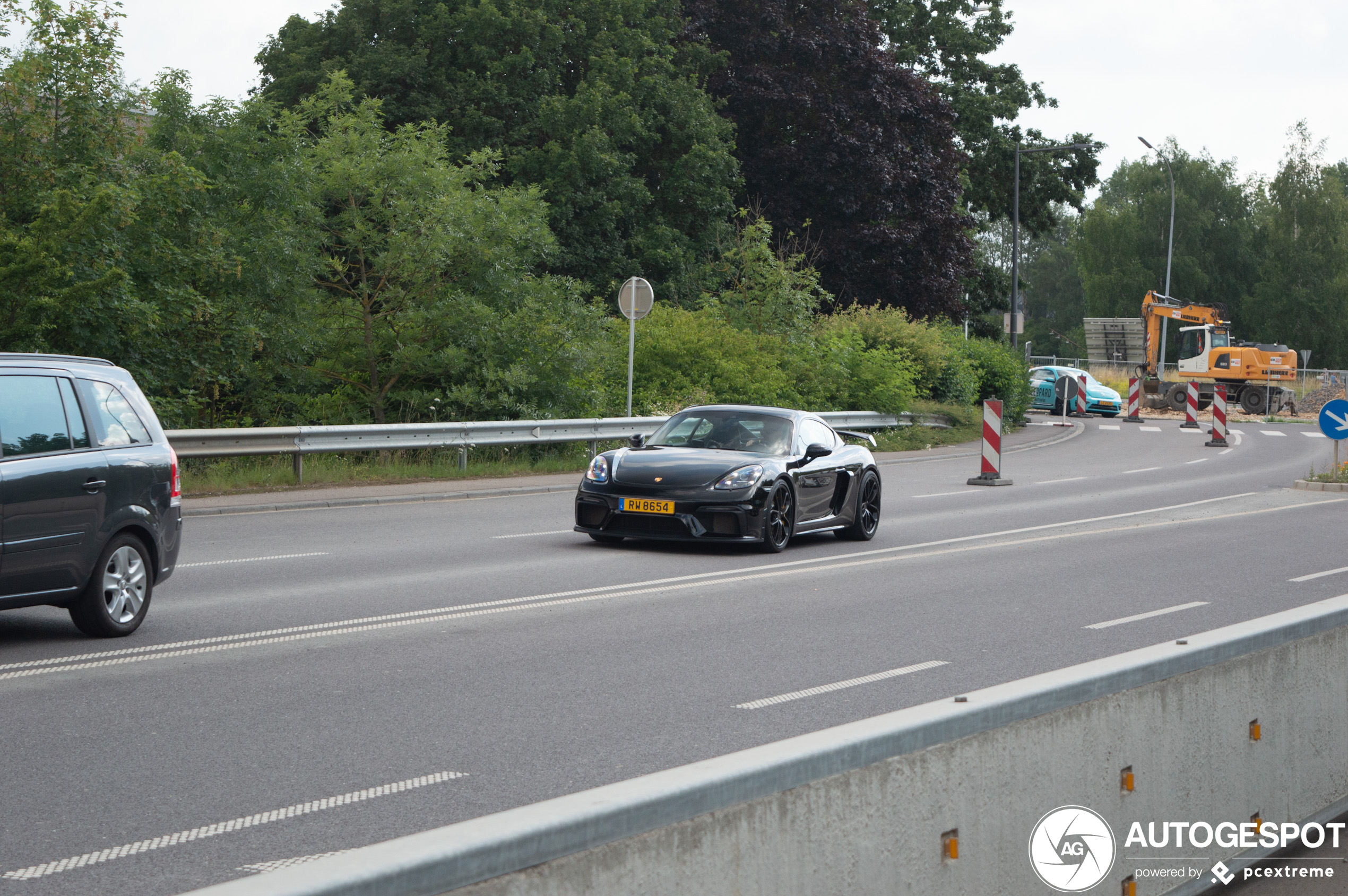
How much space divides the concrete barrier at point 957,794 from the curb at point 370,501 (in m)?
13.0

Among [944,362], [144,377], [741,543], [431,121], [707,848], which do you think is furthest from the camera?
[944,362]

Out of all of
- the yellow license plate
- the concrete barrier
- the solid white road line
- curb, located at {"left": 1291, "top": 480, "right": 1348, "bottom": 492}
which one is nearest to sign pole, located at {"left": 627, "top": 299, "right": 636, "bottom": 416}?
the yellow license plate

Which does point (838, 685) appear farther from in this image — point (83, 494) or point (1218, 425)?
point (1218, 425)

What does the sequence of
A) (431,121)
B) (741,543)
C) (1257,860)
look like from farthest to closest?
(431,121), (741,543), (1257,860)

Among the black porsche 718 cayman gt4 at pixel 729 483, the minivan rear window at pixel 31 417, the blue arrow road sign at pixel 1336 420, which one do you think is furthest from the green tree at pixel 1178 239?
the minivan rear window at pixel 31 417

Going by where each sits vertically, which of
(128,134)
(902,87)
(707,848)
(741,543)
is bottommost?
(741,543)

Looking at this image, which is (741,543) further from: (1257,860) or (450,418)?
(450,418)

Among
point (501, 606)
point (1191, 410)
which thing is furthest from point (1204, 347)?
point (501, 606)

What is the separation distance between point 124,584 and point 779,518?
657 centimetres

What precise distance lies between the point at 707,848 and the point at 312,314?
2034 cm

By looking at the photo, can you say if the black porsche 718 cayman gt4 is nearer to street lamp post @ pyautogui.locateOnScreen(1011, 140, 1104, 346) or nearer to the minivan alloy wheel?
the minivan alloy wheel

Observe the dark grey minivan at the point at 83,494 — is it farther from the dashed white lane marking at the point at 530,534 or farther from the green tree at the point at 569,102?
the green tree at the point at 569,102

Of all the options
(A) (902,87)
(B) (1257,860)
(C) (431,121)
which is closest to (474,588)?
(B) (1257,860)

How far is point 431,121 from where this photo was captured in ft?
83.1
